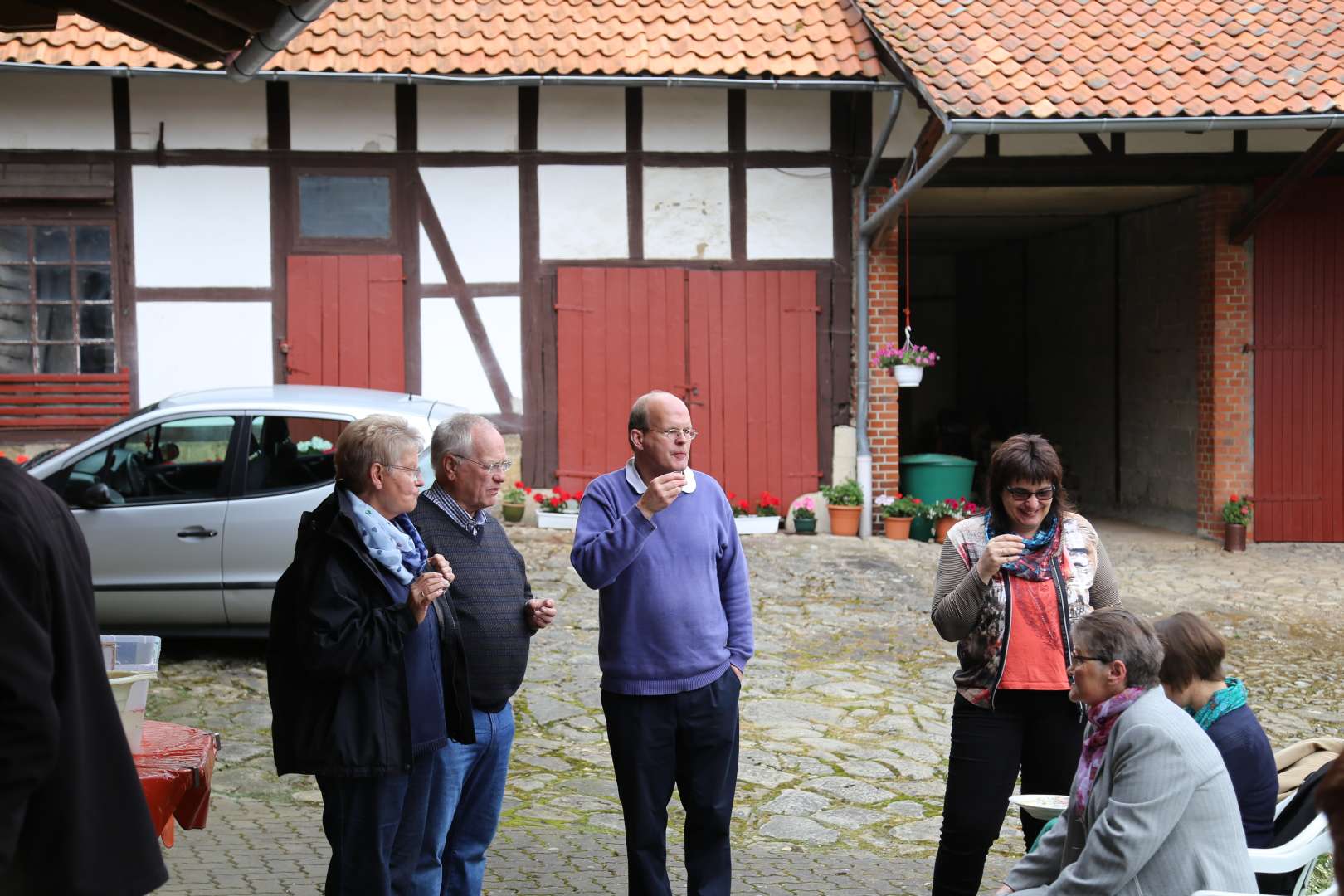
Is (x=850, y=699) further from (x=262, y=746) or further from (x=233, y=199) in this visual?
(x=233, y=199)

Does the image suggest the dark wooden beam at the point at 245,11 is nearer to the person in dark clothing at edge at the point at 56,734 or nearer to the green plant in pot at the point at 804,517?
the person in dark clothing at edge at the point at 56,734

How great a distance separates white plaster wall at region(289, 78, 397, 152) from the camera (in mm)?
11820

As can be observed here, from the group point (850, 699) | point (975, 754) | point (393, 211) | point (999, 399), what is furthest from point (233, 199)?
point (999, 399)

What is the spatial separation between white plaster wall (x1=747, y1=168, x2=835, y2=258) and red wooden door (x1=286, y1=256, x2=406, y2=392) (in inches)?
119

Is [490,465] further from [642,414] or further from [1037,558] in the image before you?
[1037,558]

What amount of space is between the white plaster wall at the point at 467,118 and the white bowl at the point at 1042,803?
920cm

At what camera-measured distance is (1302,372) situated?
12.4 meters

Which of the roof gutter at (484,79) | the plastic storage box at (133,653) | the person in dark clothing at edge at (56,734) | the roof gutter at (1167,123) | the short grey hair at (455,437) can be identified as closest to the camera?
the person in dark clothing at edge at (56,734)

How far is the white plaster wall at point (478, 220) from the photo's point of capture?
11.9m

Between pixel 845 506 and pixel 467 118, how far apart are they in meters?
4.53

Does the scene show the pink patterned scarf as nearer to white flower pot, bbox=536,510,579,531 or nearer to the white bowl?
the white bowl

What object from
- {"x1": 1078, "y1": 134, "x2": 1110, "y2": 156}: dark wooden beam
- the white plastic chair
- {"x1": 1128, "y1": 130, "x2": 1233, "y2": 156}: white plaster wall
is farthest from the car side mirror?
{"x1": 1128, "y1": 130, "x2": 1233, "y2": 156}: white plaster wall

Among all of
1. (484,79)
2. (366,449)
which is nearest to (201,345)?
(484,79)

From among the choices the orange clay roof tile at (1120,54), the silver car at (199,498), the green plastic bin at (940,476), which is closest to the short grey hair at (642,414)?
the silver car at (199,498)
